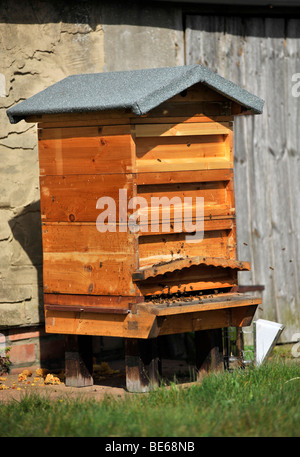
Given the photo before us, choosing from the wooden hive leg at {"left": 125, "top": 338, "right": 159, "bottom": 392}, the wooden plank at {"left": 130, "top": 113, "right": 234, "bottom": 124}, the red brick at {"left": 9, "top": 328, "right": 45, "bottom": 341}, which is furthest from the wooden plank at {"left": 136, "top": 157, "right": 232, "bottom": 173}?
the red brick at {"left": 9, "top": 328, "right": 45, "bottom": 341}

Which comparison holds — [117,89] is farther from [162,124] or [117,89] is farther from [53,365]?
[53,365]

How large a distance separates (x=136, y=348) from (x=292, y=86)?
3456 millimetres

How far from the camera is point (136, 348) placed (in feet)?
19.5

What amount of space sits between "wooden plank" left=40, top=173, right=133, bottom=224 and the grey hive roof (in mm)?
486

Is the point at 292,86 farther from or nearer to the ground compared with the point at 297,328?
farther from the ground

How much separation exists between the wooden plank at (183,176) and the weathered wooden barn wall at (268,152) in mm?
1742

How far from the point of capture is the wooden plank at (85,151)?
18.8 feet

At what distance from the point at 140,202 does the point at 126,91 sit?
0.77 metres

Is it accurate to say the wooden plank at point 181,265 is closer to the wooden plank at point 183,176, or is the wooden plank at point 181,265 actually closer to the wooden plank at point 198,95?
the wooden plank at point 183,176

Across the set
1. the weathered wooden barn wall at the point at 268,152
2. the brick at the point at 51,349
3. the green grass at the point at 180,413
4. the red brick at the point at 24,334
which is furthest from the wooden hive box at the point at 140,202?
the weathered wooden barn wall at the point at 268,152

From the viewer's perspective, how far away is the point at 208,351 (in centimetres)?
636

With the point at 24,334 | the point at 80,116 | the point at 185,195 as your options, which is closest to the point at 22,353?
the point at 24,334

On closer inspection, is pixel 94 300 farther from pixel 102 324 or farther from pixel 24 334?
pixel 24 334

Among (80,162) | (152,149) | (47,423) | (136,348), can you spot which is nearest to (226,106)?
(152,149)
